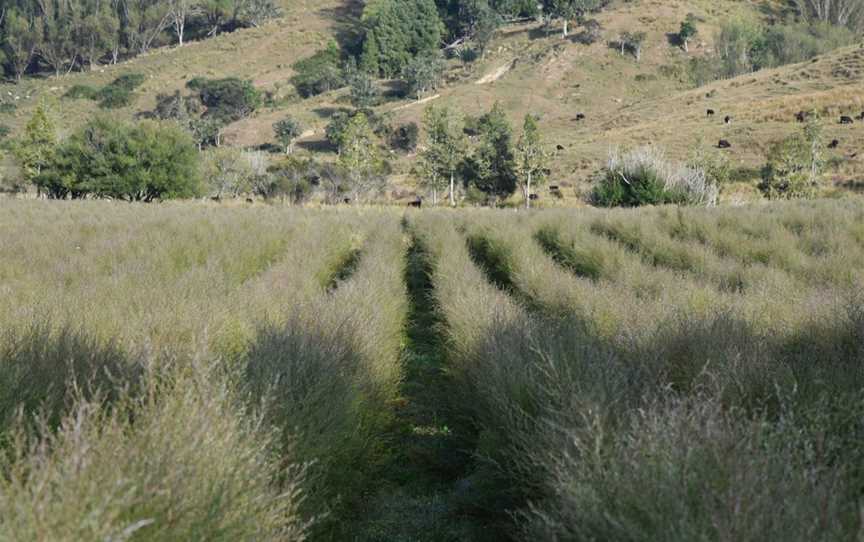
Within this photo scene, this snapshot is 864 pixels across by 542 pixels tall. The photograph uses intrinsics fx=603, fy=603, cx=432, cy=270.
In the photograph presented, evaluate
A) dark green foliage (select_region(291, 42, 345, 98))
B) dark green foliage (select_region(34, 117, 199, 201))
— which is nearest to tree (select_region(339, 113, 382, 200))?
dark green foliage (select_region(34, 117, 199, 201))

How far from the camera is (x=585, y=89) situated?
3066 inches

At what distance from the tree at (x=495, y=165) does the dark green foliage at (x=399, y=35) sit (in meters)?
59.8

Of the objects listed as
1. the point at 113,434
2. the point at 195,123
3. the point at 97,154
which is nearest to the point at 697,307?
the point at 113,434

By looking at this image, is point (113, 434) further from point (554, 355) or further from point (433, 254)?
point (433, 254)

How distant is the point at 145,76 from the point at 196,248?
332ft

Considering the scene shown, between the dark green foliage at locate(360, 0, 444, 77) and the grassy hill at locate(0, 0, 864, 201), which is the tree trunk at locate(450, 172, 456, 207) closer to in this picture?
the grassy hill at locate(0, 0, 864, 201)

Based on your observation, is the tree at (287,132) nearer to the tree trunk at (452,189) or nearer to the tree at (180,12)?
the tree trunk at (452,189)

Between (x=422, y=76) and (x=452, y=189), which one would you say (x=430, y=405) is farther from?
(x=422, y=76)

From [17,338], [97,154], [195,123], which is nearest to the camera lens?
[17,338]

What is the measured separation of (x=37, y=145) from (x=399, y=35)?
252ft

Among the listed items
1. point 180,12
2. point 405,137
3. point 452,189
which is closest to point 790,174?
point 452,189

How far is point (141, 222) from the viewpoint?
560 inches

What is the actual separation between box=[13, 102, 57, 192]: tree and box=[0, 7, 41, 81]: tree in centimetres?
8078

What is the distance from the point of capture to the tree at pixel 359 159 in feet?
151
